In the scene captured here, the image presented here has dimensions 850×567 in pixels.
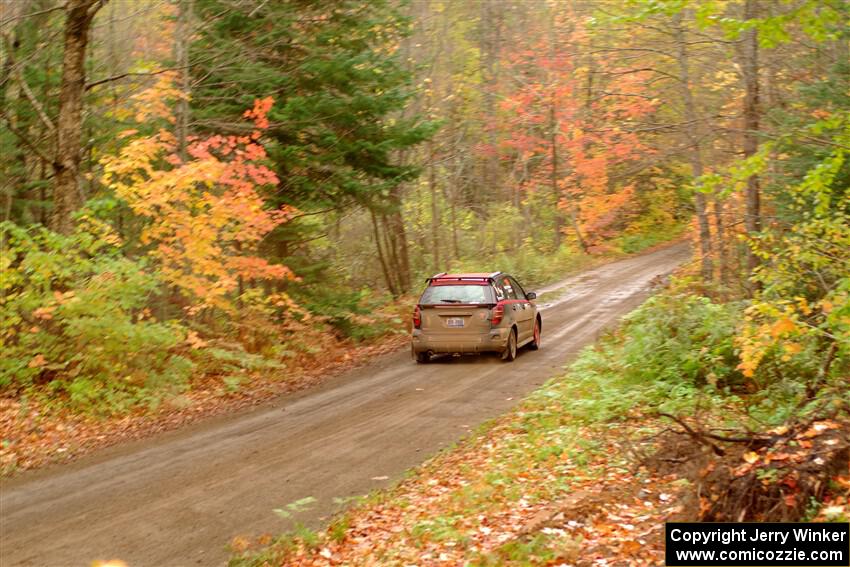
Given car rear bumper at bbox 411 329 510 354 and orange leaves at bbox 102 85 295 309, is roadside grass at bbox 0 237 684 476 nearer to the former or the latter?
orange leaves at bbox 102 85 295 309

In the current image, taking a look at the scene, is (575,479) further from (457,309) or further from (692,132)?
(692,132)

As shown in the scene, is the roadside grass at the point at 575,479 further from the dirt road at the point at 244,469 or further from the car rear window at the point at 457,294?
the car rear window at the point at 457,294

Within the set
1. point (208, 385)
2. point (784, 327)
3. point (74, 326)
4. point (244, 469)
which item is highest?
point (74, 326)

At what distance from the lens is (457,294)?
52.4 ft

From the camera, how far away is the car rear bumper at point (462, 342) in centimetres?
1568

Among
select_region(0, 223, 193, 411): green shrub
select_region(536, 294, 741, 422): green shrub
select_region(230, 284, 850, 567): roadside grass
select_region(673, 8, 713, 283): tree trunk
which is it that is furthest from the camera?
select_region(673, 8, 713, 283): tree trunk

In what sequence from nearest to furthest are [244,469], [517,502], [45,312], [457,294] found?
[517,502] → [244,469] → [45,312] → [457,294]

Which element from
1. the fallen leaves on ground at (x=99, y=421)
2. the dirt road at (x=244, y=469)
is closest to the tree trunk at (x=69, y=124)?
the fallen leaves on ground at (x=99, y=421)

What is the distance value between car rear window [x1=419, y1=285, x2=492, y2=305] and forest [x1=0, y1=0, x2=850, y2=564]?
2581mm

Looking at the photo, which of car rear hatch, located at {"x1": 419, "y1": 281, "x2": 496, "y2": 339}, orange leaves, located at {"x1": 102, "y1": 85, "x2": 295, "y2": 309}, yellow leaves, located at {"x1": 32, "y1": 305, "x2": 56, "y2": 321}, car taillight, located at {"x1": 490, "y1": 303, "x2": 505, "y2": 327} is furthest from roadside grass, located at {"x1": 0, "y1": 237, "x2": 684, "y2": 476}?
car taillight, located at {"x1": 490, "y1": 303, "x2": 505, "y2": 327}

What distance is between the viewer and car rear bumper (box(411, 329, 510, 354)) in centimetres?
1568

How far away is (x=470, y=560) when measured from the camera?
233 inches

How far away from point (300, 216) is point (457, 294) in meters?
4.85

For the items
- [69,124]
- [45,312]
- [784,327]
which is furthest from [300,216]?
[784,327]
